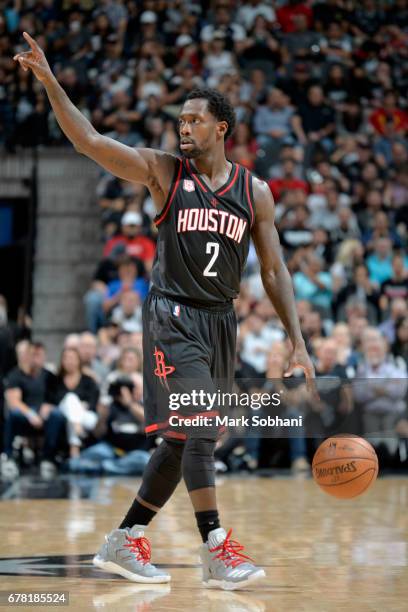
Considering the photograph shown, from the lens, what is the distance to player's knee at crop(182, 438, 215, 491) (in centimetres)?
473

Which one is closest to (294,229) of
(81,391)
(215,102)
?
(81,391)

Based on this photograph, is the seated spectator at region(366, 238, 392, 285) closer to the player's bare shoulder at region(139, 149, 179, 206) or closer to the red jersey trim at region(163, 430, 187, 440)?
the player's bare shoulder at region(139, 149, 179, 206)

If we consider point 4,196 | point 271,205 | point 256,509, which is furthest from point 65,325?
point 271,205

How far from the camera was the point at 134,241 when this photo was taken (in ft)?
42.0

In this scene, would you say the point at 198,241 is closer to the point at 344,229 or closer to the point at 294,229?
the point at 294,229

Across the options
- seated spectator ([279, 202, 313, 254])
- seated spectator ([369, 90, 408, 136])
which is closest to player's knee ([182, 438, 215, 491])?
seated spectator ([279, 202, 313, 254])

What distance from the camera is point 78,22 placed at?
16.0 meters

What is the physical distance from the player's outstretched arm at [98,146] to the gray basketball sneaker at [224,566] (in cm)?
149

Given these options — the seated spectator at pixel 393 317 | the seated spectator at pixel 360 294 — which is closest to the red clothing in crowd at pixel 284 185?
the seated spectator at pixel 360 294

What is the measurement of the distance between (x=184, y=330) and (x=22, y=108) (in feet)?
35.7

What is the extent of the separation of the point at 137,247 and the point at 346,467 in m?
8.13

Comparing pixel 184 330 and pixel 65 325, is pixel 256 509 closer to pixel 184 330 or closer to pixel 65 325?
pixel 184 330

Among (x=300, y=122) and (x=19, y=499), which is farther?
(x=300, y=122)

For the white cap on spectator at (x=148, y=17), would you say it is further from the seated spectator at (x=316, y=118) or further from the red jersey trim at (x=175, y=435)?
the red jersey trim at (x=175, y=435)
